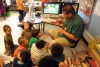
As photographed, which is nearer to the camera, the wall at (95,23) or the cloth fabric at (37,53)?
the cloth fabric at (37,53)

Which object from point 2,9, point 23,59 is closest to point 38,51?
point 23,59

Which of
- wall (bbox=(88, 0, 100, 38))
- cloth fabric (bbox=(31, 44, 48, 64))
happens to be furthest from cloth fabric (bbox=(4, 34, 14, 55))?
wall (bbox=(88, 0, 100, 38))

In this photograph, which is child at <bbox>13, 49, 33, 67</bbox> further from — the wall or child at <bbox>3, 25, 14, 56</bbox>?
the wall

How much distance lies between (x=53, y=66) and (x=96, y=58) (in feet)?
5.02

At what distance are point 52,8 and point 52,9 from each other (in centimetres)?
3

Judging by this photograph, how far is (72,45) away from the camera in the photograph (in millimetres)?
2428

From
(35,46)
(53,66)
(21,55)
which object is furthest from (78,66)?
(53,66)

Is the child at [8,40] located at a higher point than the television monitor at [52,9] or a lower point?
lower

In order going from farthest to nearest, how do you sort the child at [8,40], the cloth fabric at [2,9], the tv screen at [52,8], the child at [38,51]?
the cloth fabric at [2,9]
the tv screen at [52,8]
the child at [8,40]
the child at [38,51]

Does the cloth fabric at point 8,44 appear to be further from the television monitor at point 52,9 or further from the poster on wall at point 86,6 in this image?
the poster on wall at point 86,6

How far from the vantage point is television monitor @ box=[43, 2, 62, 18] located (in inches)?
125

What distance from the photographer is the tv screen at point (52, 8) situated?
3178 millimetres

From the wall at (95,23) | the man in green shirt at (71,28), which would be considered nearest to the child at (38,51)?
the man in green shirt at (71,28)

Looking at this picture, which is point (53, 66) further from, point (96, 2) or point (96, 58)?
point (96, 2)
